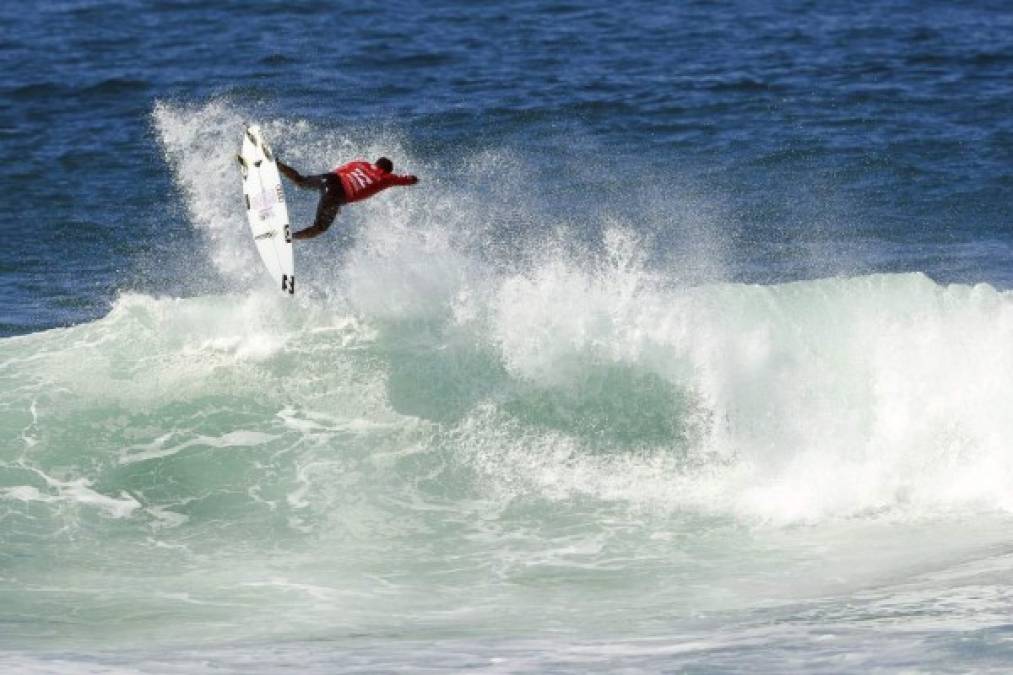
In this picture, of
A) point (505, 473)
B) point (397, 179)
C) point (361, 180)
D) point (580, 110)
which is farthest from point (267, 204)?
point (580, 110)

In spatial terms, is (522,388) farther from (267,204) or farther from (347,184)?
(267,204)

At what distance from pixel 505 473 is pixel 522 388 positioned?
4.18 ft

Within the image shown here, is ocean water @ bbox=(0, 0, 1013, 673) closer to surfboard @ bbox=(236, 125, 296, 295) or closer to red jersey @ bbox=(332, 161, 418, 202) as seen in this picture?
surfboard @ bbox=(236, 125, 296, 295)

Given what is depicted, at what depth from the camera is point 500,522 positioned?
15.3m

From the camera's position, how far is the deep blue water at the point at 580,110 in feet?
78.7

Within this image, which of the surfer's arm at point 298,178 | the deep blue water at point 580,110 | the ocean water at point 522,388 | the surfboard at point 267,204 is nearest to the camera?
the ocean water at point 522,388

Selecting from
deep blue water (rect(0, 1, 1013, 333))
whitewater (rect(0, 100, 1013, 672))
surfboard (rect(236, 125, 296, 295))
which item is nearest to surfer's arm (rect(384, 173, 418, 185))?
surfboard (rect(236, 125, 296, 295))

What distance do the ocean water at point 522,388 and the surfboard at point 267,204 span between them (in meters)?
1.36

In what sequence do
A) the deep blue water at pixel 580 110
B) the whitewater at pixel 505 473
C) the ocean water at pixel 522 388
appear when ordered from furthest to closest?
1. the deep blue water at pixel 580 110
2. the ocean water at pixel 522 388
3. the whitewater at pixel 505 473

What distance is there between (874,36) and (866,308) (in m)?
16.8

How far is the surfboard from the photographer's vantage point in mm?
16609

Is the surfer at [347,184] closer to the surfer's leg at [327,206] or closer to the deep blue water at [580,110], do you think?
the surfer's leg at [327,206]

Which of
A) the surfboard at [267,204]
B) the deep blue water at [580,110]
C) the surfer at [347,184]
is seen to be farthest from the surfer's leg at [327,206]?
the deep blue water at [580,110]

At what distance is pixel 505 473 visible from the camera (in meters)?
16.1
